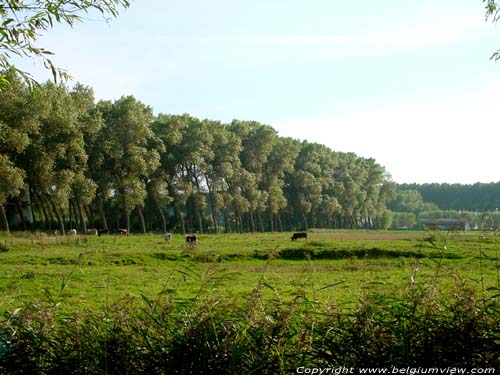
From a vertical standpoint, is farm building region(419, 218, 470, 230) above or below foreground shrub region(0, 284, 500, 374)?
above

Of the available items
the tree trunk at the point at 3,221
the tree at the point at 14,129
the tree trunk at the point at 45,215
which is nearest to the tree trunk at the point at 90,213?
the tree trunk at the point at 45,215

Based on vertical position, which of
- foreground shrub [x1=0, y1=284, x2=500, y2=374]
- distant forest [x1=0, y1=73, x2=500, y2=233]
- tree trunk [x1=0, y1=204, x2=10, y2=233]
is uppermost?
distant forest [x1=0, y1=73, x2=500, y2=233]

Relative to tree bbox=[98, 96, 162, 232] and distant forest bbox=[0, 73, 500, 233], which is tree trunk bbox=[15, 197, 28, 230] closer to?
distant forest bbox=[0, 73, 500, 233]

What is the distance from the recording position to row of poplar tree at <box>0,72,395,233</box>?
55625 mm

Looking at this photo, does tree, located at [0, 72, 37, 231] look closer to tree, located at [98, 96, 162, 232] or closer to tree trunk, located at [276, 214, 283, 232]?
tree, located at [98, 96, 162, 232]

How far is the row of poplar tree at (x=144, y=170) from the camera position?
55.6 m

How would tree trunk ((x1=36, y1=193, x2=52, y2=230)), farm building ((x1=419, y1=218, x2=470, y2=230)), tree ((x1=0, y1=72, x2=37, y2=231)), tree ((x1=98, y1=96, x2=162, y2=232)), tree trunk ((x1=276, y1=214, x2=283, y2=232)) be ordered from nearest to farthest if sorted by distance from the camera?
farm building ((x1=419, y1=218, x2=470, y2=230))
tree ((x1=0, y1=72, x2=37, y2=231))
tree trunk ((x1=36, y1=193, x2=52, y2=230))
tree ((x1=98, y1=96, x2=162, y2=232))
tree trunk ((x1=276, y1=214, x2=283, y2=232))

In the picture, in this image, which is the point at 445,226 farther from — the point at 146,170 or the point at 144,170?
the point at 146,170

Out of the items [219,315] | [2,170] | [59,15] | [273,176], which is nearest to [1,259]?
[2,170]

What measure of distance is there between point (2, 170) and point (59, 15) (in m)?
44.9

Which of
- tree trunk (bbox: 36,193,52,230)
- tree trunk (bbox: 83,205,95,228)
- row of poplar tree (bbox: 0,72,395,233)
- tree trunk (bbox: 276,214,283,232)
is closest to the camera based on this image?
row of poplar tree (bbox: 0,72,395,233)

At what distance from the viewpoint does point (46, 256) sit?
1400 inches

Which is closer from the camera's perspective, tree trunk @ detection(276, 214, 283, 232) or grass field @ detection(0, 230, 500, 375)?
→ grass field @ detection(0, 230, 500, 375)

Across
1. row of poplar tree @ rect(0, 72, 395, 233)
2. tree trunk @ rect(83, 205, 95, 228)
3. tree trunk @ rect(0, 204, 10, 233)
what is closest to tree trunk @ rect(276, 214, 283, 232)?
row of poplar tree @ rect(0, 72, 395, 233)
